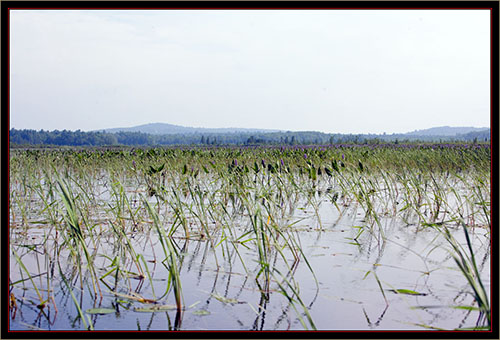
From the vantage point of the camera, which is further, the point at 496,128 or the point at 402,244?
the point at 402,244

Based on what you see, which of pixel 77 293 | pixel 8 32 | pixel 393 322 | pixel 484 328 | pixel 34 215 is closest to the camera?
pixel 484 328

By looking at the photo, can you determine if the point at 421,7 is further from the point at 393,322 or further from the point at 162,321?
the point at 162,321

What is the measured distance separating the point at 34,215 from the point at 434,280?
4.43 meters

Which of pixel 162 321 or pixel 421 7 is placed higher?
pixel 421 7

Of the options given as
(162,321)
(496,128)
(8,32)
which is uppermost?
(8,32)

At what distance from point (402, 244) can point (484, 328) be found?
2.01m

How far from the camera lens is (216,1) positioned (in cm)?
251

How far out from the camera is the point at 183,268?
346 centimetres

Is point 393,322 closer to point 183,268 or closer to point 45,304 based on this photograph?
point 183,268

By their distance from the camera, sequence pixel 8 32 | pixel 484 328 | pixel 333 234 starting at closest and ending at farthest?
pixel 484 328, pixel 8 32, pixel 333 234

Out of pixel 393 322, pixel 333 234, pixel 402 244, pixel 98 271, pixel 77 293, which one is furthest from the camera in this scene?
pixel 333 234

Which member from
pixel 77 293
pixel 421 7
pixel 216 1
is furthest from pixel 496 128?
pixel 77 293

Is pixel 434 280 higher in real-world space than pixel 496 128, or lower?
lower

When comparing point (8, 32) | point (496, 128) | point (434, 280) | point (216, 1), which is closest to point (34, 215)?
point (8, 32)
